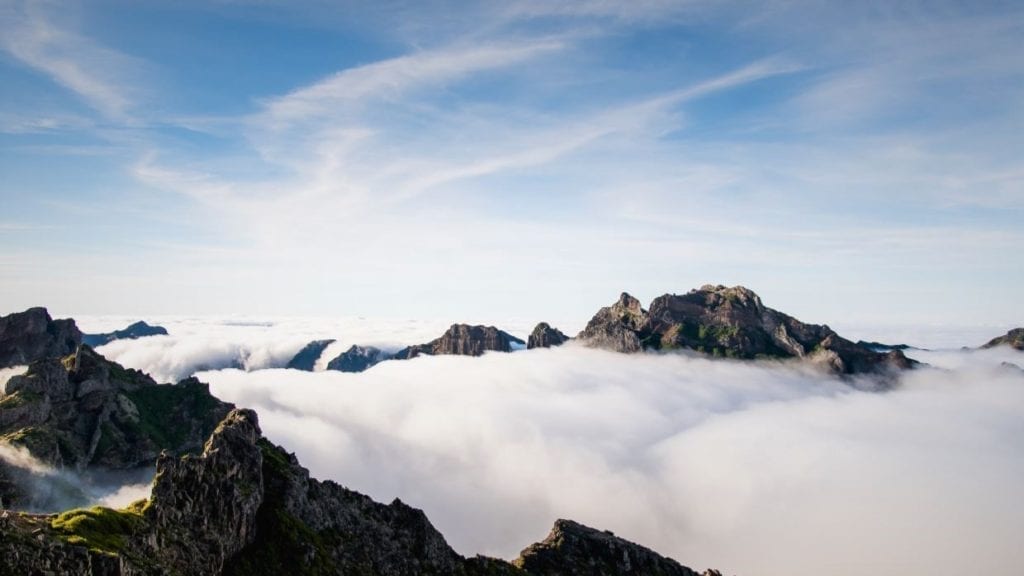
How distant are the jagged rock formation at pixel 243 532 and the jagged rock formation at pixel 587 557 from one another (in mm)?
463

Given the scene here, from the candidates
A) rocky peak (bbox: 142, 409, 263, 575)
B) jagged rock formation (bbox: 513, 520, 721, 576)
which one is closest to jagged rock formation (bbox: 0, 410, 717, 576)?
rocky peak (bbox: 142, 409, 263, 575)

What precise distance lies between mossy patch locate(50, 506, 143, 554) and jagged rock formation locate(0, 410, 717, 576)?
0.16 metres

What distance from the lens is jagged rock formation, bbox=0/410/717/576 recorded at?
5928 centimetres

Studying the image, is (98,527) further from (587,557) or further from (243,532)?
(587,557)

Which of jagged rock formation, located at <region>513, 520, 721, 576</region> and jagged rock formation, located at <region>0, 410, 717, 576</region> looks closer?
jagged rock formation, located at <region>0, 410, 717, 576</region>

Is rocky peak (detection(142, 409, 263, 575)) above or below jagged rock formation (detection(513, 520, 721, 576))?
above

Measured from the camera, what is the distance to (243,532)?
305 ft

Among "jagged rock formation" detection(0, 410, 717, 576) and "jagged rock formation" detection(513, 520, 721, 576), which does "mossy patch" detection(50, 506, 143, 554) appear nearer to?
"jagged rock formation" detection(0, 410, 717, 576)

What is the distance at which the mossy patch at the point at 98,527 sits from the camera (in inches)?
2431

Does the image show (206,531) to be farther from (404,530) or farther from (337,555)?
(404,530)

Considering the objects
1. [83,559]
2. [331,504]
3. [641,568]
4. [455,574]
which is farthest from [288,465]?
→ [641,568]

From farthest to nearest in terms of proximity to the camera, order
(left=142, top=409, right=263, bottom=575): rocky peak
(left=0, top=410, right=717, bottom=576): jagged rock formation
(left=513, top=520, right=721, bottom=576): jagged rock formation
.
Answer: (left=513, top=520, right=721, bottom=576): jagged rock formation
(left=142, top=409, right=263, bottom=575): rocky peak
(left=0, top=410, right=717, bottom=576): jagged rock formation

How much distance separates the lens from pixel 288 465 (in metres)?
113

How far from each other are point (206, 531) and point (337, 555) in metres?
24.9
